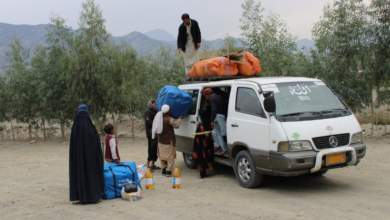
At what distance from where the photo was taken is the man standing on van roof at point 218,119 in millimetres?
7965

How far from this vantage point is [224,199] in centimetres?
652

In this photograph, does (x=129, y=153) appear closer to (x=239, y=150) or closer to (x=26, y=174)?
(x=26, y=174)

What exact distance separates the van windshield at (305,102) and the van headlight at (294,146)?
1.45 ft

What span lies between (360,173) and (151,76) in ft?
40.3

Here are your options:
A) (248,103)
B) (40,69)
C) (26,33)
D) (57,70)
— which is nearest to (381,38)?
(248,103)

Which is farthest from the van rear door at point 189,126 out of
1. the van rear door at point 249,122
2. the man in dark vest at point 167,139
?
the van rear door at point 249,122

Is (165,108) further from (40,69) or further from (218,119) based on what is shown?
(40,69)

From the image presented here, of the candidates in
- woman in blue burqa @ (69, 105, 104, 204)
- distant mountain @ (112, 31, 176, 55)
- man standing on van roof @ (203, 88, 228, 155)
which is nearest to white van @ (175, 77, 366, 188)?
man standing on van roof @ (203, 88, 228, 155)

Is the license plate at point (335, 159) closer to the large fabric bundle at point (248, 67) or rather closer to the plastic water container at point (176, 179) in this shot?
the plastic water container at point (176, 179)

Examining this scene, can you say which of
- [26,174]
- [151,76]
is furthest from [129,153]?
[151,76]

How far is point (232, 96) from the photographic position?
7.67m

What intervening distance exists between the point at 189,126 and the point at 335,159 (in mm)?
3826

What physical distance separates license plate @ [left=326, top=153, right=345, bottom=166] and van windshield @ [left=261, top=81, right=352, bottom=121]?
2.33ft

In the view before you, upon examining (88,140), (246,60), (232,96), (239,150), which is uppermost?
(246,60)
